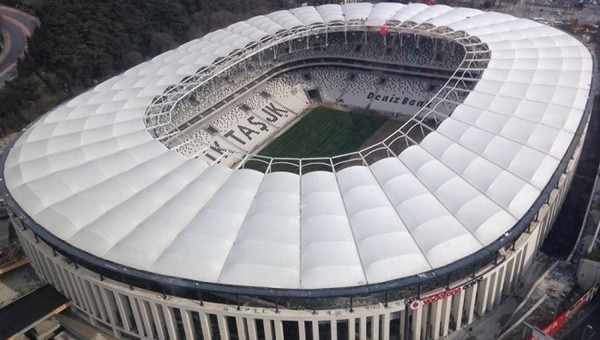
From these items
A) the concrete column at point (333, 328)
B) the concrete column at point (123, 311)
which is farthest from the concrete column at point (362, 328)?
the concrete column at point (123, 311)

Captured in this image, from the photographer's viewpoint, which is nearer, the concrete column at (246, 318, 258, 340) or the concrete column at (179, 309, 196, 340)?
the concrete column at (246, 318, 258, 340)

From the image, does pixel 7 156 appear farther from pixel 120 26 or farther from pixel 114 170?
pixel 120 26

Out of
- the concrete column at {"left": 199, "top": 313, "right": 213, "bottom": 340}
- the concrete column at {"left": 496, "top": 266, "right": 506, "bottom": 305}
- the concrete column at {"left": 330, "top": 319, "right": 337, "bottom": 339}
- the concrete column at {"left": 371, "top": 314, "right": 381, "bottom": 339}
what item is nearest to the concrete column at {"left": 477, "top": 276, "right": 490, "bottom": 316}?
Answer: the concrete column at {"left": 496, "top": 266, "right": 506, "bottom": 305}

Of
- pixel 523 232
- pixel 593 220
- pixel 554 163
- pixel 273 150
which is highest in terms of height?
pixel 554 163

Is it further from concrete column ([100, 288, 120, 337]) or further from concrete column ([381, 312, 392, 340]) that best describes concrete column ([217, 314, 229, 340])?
concrete column ([381, 312, 392, 340])

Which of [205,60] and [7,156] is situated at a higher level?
[205,60]

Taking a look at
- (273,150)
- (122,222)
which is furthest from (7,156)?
(273,150)

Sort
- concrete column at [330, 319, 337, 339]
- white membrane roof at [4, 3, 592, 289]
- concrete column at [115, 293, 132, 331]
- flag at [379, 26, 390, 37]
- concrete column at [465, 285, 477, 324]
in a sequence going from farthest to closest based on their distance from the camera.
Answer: flag at [379, 26, 390, 37], concrete column at [115, 293, 132, 331], concrete column at [465, 285, 477, 324], white membrane roof at [4, 3, 592, 289], concrete column at [330, 319, 337, 339]
